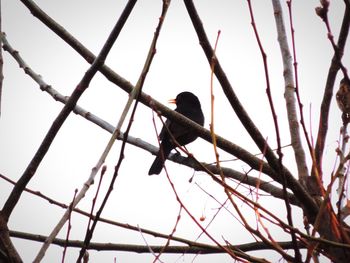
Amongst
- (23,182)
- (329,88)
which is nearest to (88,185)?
(23,182)

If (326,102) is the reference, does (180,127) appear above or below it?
above

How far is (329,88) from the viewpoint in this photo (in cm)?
160

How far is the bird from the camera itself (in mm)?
4742

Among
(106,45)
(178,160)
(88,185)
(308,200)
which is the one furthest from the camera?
(178,160)

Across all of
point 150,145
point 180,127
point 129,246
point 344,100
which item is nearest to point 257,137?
point 344,100

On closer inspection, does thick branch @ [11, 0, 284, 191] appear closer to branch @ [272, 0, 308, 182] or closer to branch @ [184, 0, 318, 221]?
branch @ [184, 0, 318, 221]

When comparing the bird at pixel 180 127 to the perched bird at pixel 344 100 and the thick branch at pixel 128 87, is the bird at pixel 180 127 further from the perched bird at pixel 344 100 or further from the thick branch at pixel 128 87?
the perched bird at pixel 344 100

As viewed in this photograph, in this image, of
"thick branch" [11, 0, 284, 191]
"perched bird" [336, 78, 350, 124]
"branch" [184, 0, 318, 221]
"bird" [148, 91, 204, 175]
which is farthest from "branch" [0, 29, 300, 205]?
"bird" [148, 91, 204, 175]

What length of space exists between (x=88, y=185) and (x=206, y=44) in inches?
28.1

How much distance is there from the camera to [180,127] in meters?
4.69

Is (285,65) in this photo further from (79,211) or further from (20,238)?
(20,238)

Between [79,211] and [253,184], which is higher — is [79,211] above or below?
below

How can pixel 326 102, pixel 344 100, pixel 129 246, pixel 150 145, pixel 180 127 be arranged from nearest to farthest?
pixel 344 100 < pixel 326 102 < pixel 129 246 < pixel 150 145 < pixel 180 127

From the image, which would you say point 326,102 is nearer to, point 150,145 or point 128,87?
point 128,87
